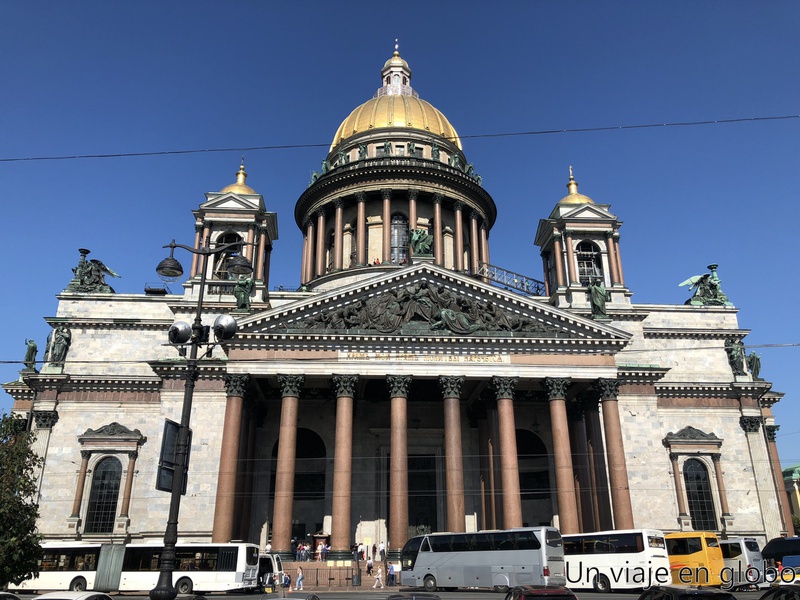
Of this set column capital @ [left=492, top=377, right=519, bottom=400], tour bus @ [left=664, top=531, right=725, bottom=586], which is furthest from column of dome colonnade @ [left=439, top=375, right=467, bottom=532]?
tour bus @ [left=664, top=531, right=725, bottom=586]

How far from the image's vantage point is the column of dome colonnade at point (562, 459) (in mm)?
32656

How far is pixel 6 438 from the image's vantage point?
2367 centimetres

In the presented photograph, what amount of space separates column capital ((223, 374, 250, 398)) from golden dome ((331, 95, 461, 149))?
3022 centimetres

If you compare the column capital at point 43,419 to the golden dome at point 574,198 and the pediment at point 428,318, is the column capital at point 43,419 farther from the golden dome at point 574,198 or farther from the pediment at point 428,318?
the golden dome at point 574,198

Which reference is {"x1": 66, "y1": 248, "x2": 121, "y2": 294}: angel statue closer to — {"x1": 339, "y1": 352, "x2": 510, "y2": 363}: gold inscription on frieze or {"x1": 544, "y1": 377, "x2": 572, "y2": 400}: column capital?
{"x1": 339, "y1": 352, "x2": 510, "y2": 363}: gold inscription on frieze

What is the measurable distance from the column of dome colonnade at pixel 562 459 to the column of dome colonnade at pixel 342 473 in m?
10.3

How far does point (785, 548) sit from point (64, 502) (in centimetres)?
3638

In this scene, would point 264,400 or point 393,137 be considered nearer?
point 264,400

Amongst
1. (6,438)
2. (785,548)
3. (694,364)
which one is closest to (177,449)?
(6,438)

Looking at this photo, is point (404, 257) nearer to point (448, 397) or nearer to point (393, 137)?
point (393, 137)

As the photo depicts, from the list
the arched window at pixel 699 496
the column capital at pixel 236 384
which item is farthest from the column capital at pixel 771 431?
the column capital at pixel 236 384

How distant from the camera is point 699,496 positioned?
1598 inches

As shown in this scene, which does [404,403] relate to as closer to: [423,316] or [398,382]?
[398,382]

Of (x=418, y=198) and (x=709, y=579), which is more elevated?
(x=418, y=198)
